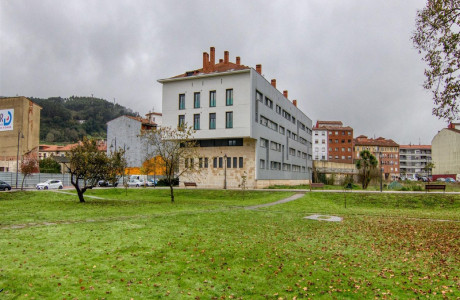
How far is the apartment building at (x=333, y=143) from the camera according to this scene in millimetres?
129375

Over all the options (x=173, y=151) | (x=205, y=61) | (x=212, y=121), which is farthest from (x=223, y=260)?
(x=205, y=61)

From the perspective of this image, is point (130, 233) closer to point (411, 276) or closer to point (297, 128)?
point (411, 276)

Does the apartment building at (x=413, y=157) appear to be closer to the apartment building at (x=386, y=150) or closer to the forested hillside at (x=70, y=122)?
the apartment building at (x=386, y=150)

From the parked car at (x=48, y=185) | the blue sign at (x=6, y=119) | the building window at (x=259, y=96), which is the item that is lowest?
Result: the parked car at (x=48, y=185)

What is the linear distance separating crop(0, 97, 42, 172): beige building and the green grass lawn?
81921 millimetres

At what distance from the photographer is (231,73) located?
161ft

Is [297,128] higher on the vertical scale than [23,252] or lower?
higher

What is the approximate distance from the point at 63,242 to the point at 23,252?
1426 millimetres

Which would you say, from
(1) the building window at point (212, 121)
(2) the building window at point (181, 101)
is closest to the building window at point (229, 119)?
(1) the building window at point (212, 121)

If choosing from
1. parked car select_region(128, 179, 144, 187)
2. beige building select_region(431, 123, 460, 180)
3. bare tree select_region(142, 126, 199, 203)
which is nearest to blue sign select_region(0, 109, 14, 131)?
parked car select_region(128, 179, 144, 187)

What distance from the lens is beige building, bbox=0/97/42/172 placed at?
86.1 m

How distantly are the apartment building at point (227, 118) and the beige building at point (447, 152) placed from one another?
74.4 m

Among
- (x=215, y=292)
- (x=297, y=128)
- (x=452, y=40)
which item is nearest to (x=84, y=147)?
(x=215, y=292)

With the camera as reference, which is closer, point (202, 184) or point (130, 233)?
point (130, 233)
